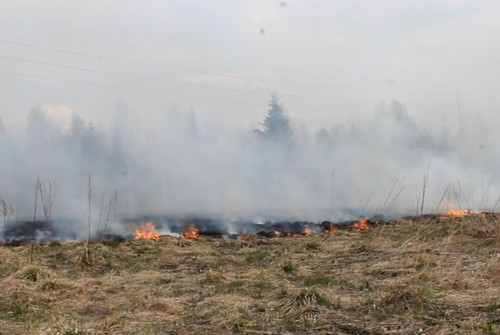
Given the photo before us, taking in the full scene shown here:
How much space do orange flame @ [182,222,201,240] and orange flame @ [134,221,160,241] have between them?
1.20 m

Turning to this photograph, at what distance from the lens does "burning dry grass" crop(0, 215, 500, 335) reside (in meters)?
6.42

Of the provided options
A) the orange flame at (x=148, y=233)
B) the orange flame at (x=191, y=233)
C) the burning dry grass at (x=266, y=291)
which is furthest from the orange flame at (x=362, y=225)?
the orange flame at (x=148, y=233)

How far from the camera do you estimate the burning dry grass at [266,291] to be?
6418 millimetres

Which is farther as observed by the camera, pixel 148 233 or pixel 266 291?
pixel 148 233

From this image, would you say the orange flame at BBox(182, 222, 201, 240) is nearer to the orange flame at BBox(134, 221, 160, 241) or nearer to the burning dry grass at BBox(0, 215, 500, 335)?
the orange flame at BBox(134, 221, 160, 241)

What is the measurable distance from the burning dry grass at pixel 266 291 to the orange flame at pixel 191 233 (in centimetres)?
519

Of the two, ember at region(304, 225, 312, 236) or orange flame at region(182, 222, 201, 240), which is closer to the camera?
orange flame at region(182, 222, 201, 240)

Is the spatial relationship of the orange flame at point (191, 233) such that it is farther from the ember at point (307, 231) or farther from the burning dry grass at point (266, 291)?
the burning dry grass at point (266, 291)

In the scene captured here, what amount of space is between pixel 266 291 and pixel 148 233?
40.6ft

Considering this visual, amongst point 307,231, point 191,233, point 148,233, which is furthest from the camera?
point 307,231

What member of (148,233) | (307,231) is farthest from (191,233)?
(307,231)

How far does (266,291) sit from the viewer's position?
28.1 ft

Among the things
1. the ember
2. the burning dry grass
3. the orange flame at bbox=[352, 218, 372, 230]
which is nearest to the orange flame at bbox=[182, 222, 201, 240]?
the ember

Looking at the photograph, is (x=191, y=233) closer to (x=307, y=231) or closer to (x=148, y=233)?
(x=148, y=233)
